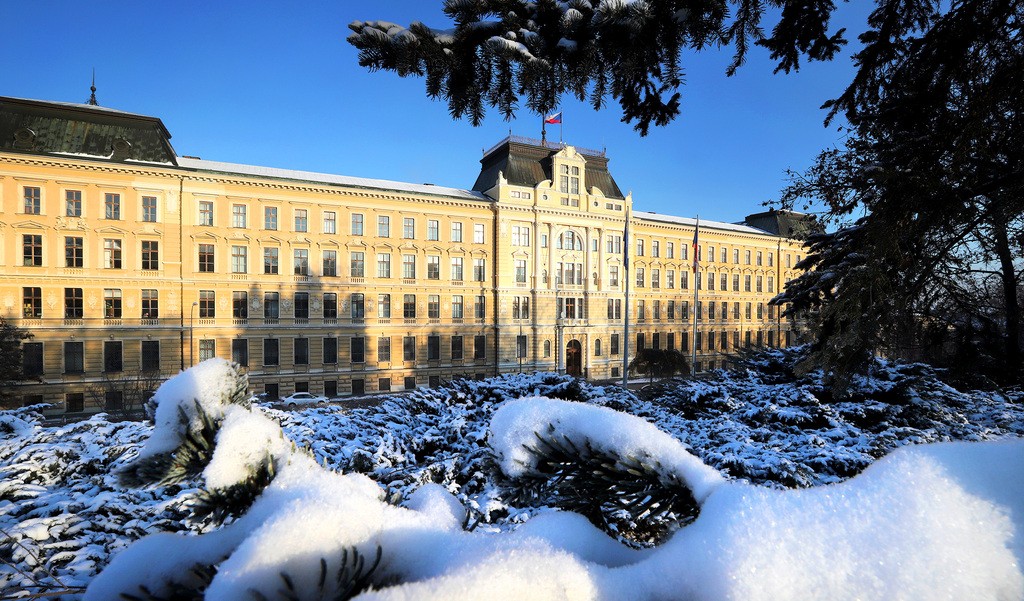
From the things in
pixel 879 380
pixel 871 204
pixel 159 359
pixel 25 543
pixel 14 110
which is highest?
pixel 14 110

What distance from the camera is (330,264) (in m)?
29.4

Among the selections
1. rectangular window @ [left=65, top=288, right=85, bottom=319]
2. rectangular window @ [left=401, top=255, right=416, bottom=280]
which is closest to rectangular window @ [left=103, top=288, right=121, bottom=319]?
rectangular window @ [left=65, top=288, right=85, bottom=319]

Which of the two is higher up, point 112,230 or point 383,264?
point 112,230

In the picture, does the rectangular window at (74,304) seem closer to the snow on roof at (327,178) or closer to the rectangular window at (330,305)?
the snow on roof at (327,178)

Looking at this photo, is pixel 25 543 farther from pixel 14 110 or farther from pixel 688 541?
pixel 14 110

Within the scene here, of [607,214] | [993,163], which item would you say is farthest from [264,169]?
[993,163]

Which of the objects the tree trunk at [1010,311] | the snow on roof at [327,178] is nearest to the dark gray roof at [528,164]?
the snow on roof at [327,178]

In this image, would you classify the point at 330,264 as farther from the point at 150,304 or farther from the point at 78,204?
the point at 78,204

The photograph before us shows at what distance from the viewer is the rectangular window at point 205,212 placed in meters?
26.5

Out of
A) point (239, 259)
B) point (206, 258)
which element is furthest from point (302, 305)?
point (206, 258)

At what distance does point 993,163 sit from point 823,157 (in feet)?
5.50

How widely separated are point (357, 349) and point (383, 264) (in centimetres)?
593

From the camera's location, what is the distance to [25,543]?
9.21 feet

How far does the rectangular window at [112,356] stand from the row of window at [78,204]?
22.7ft
